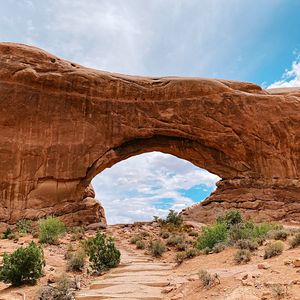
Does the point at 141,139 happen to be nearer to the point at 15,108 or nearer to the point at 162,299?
the point at 15,108

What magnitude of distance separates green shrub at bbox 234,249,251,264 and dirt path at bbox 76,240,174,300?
1.68 metres

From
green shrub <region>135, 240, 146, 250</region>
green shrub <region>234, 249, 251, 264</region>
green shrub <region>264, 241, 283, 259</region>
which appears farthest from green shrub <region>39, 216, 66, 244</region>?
green shrub <region>264, 241, 283, 259</region>

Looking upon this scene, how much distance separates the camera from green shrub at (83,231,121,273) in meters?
10.9

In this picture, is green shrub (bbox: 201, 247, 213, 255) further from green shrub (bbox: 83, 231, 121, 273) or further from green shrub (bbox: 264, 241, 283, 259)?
green shrub (bbox: 264, 241, 283, 259)

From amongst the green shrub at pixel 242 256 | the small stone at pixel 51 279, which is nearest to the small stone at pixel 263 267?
the green shrub at pixel 242 256

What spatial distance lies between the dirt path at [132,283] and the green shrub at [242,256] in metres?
1.68

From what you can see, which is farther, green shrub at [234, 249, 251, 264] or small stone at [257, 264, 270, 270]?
green shrub at [234, 249, 251, 264]

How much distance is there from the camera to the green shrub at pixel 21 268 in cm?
863

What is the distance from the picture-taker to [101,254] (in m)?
11.2

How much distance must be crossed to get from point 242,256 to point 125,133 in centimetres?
1650

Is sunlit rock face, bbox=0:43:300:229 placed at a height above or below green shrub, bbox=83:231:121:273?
above

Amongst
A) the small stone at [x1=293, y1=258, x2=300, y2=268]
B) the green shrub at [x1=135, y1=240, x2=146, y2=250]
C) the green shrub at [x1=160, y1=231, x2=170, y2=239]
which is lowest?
the small stone at [x1=293, y1=258, x2=300, y2=268]

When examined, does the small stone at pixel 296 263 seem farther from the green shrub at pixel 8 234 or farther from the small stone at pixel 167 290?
the green shrub at pixel 8 234

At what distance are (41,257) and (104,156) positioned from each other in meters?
14.7
